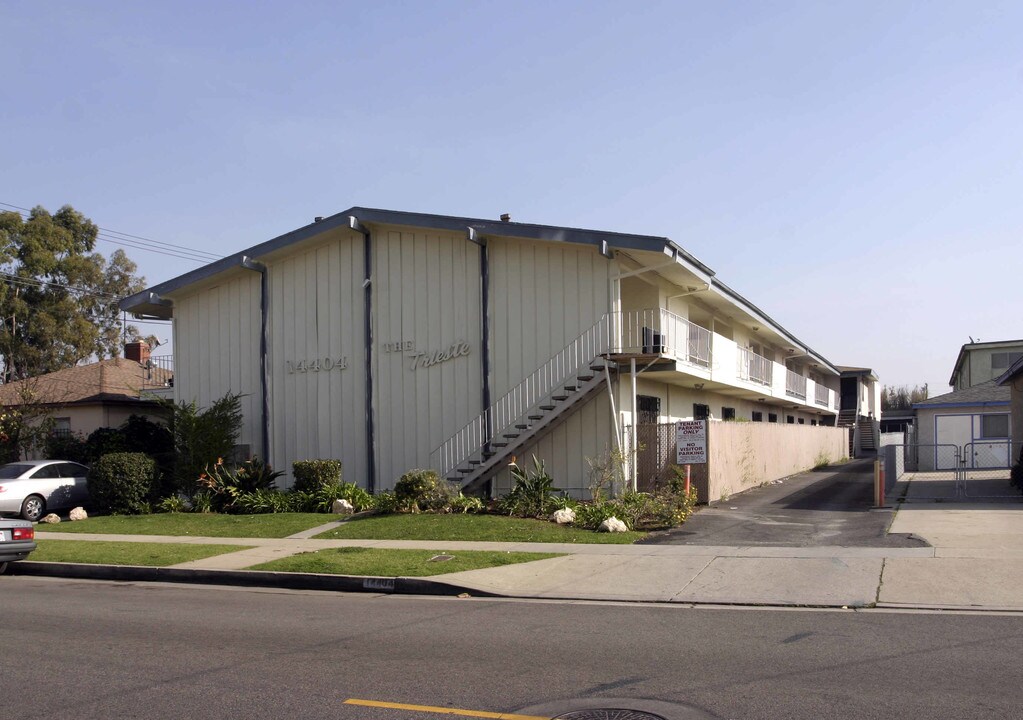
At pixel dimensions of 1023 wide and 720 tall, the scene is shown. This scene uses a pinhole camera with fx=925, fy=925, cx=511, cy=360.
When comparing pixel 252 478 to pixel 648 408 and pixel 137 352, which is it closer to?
pixel 648 408

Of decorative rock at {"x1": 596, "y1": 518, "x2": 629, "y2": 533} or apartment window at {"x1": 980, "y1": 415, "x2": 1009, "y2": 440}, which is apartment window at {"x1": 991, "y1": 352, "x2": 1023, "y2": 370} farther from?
decorative rock at {"x1": 596, "y1": 518, "x2": 629, "y2": 533}

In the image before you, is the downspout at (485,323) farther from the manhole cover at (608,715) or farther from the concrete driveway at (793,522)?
the manhole cover at (608,715)

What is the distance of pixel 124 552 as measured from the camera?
15.3m

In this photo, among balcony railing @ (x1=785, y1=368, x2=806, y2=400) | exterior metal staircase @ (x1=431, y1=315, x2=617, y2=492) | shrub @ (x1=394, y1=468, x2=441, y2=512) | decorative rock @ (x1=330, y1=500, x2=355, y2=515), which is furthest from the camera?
balcony railing @ (x1=785, y1=368, x2=806, y2=400)

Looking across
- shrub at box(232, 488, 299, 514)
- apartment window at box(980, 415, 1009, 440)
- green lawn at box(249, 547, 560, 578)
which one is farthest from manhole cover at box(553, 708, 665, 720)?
apartment window at box(980, 415, 1009, 440)

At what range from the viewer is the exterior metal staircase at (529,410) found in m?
20.1

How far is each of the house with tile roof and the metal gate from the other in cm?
1978

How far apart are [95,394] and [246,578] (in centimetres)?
2091

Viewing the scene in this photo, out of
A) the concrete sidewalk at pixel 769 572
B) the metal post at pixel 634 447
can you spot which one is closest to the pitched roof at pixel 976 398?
the metal post at pixel 634 447

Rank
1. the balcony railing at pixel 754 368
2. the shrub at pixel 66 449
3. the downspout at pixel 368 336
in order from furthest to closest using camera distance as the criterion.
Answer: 1. the balcony railing at pixel 754 368
2. the shrub at pixel 66 449
3. the downspout at pixel 368 336

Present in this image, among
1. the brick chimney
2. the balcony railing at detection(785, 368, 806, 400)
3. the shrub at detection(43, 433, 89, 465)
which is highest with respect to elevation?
the brick chimney

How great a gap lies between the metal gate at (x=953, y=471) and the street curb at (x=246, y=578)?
43.9 ft

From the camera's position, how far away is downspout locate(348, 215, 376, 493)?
75.7ft

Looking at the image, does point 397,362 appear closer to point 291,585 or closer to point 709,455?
point 709,455
